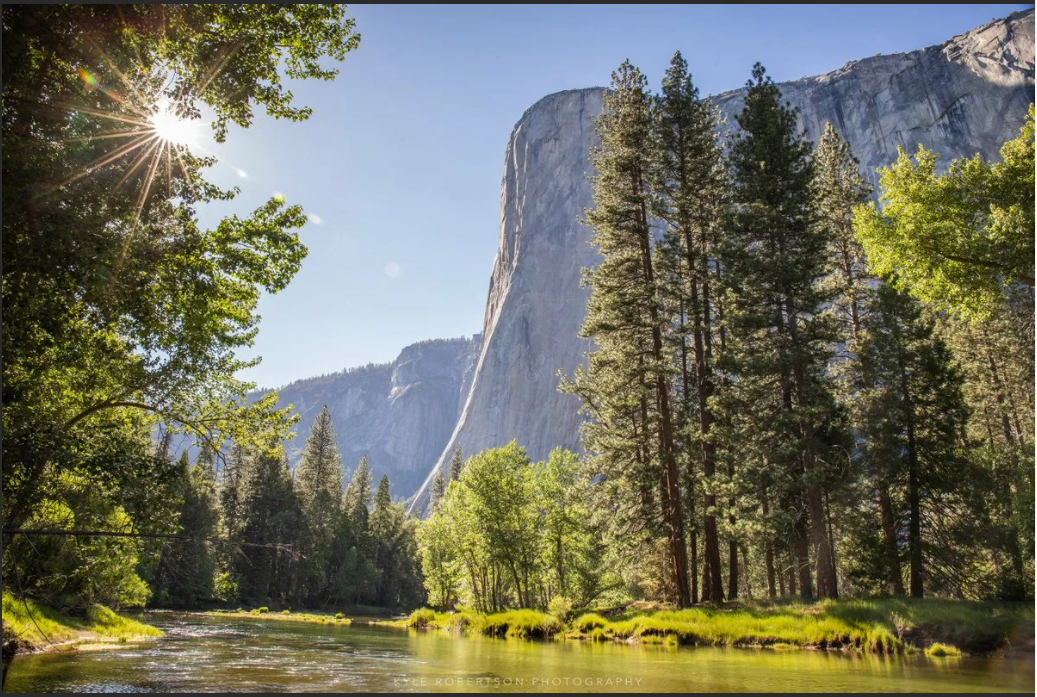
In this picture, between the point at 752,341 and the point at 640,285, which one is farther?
the point at 640,285

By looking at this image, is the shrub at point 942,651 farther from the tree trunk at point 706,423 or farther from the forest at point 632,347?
the tree trunk at point 706,423

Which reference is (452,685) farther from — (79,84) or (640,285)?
(640,285)

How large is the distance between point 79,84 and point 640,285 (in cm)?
1830

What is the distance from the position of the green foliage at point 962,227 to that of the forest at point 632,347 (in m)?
0.06

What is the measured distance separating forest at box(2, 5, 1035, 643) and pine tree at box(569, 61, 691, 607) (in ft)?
0.41

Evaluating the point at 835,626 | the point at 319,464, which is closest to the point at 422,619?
the point at 835,626

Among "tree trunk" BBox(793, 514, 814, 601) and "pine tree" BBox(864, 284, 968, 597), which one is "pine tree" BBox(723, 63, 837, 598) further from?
"pine tree" BBox(864, 284, 968, 597)

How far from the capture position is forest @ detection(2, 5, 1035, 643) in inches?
366

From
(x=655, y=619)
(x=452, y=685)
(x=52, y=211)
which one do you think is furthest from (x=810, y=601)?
(x=52, y=211)

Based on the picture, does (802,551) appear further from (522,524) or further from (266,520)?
(266,520)

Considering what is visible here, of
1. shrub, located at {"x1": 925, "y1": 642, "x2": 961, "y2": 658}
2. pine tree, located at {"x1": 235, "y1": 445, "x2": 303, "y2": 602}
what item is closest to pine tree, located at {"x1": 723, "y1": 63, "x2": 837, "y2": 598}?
shrub, located at {"x1": 925, "y1": 642, "x2": 961, "y2": 658}

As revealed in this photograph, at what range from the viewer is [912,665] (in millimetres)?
11742

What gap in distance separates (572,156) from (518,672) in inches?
6364

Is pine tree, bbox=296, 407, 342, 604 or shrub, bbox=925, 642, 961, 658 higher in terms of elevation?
pine tree, bbox=296, 407, 342, 604
